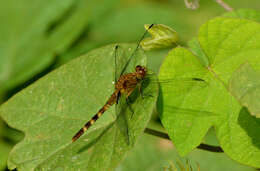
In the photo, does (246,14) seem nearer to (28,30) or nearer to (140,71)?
(140,71)

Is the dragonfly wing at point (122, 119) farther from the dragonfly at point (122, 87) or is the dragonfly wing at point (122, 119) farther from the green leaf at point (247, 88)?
the green leaf at point (247, 88)

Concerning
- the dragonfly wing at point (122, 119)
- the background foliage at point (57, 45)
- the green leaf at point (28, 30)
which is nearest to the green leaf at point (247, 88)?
the dragonfly wing at point (122, 119)

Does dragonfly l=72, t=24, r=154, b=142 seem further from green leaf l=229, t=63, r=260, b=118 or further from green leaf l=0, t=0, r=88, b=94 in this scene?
green leaf l=0, t=0, r=88, b=94

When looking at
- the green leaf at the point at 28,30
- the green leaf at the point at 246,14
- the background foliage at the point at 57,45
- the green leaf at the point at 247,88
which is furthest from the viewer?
the green leaf at the point at 28,30

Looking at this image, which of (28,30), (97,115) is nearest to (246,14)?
(97,115)

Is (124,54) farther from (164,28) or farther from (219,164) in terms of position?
(219,164)
